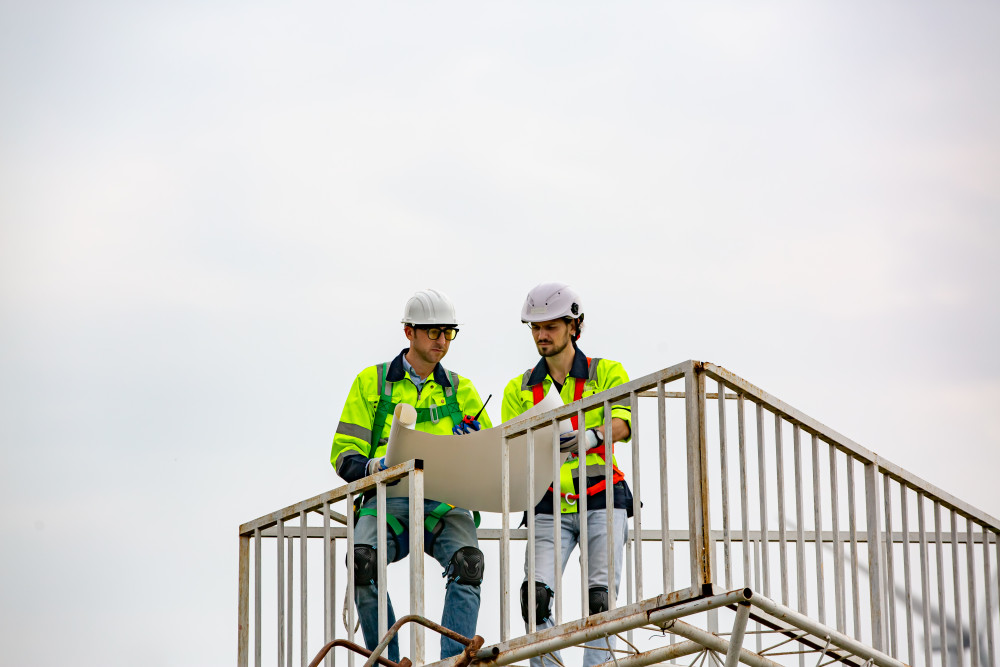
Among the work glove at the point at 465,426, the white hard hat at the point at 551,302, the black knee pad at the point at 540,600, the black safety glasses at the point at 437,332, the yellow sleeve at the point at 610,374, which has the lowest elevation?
the black knee pad at the point at 540,600

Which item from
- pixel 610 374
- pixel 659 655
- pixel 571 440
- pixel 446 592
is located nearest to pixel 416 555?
pixel 446 592

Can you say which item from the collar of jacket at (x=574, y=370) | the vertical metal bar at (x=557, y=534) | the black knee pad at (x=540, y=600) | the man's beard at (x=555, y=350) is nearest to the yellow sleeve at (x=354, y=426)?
the collar of jacket at (x=574, y=370)

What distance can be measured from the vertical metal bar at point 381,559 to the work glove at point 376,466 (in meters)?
0.41

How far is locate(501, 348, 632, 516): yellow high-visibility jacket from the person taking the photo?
802cm

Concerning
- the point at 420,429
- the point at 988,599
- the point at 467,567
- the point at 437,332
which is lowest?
the point at 988,599

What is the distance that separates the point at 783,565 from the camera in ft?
21.7

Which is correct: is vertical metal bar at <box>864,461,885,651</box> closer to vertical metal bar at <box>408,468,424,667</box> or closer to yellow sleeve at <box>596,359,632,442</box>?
yellow sleeve at <box>596,359,632,442</box>

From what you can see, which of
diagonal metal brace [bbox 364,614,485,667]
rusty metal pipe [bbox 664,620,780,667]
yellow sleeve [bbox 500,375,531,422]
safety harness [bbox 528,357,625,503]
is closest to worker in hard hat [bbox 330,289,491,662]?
yellow sleeve [bbox 500,375,531,422]

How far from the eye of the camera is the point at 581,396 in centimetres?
847

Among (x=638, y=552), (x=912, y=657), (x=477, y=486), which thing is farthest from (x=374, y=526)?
(x=912, y=657)

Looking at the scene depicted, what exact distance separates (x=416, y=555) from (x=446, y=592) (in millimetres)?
633

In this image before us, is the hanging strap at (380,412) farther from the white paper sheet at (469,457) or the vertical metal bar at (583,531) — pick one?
the vertical metal bar at (583,531)

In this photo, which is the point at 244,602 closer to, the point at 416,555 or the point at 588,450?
the point at 416,555

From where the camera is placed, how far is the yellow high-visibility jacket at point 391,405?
8273 millimetres
